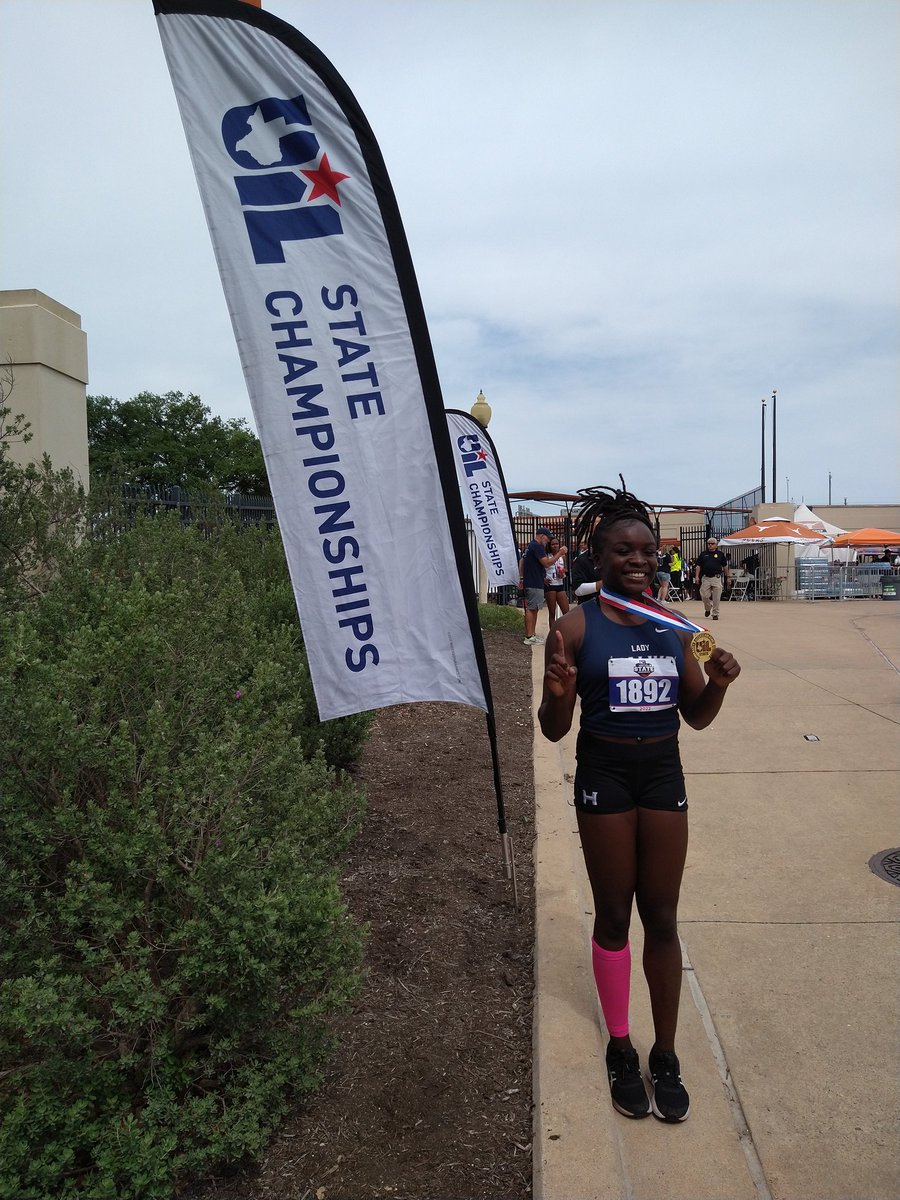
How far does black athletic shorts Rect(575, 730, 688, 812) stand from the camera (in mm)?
2789

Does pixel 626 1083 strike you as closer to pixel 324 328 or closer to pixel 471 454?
pixel 324 328

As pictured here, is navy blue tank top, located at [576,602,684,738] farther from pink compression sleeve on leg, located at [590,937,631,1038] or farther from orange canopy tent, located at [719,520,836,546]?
orange canopy tent, located at [719,520,836,546]

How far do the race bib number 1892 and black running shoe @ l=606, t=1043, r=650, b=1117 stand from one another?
3.70 feet

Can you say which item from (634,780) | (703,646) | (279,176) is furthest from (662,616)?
(279,176)

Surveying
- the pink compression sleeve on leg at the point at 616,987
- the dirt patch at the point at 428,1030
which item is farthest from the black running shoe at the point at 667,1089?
the dirt patch at the point at 428,1030

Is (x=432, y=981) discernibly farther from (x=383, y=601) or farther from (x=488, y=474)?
(x=488, y=474)

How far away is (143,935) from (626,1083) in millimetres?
1574

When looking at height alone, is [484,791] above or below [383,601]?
below

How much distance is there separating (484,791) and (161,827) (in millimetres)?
3501

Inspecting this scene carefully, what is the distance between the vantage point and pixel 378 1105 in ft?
9.07

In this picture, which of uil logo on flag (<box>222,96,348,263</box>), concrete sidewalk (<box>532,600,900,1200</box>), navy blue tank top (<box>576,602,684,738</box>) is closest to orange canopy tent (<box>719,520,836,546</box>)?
concrete sidewalk (<box>532,600,900,1200</box>)

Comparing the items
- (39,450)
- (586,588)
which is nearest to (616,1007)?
(586,588)

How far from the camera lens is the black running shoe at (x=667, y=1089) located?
272cm

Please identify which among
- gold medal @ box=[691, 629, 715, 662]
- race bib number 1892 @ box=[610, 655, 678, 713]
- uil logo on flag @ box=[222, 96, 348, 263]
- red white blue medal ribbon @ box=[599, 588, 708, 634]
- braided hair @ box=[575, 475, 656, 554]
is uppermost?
uil logo on flag @ box=[222, 96, 348, 263]
